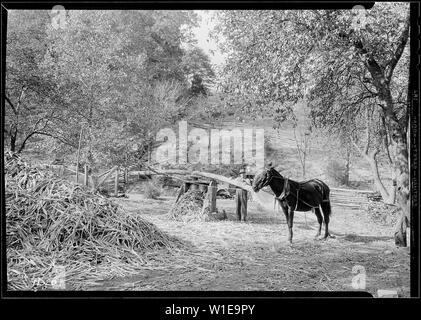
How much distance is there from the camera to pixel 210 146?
309 centimetres

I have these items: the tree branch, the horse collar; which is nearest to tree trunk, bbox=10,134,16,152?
the horse collar

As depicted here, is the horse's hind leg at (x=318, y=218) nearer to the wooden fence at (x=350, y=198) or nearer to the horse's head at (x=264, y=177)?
the wooden fence at (x=350, y=198)

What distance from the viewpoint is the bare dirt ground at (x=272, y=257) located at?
284 cm

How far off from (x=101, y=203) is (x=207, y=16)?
172 cm

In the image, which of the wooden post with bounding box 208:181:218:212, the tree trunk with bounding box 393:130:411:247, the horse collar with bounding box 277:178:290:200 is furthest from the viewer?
the wooden post with bounding box 208:181:218:212

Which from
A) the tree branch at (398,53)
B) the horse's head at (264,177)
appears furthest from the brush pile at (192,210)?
the tree branch at (398,53)

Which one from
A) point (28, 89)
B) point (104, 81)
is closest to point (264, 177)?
point (104, 81)

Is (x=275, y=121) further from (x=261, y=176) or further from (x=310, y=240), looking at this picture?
(x=310, y=240)

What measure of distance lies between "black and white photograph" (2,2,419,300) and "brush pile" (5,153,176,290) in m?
0.01

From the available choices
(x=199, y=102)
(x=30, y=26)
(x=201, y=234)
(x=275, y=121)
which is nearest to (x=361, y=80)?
(x=275, y=121)

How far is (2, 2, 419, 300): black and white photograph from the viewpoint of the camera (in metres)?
2.86

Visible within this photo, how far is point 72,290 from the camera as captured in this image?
2787 mm

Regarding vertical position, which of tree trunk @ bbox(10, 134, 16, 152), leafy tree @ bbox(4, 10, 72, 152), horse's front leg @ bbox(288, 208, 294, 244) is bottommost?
horse's front leg @ bbox(288, 208, 294, 244)

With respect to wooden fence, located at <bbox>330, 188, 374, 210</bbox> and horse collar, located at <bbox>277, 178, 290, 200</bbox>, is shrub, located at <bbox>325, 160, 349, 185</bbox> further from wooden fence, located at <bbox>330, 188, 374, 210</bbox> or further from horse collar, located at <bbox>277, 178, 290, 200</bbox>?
horse collar, located at <bbox>277, 178, 290, 200</bbox>
